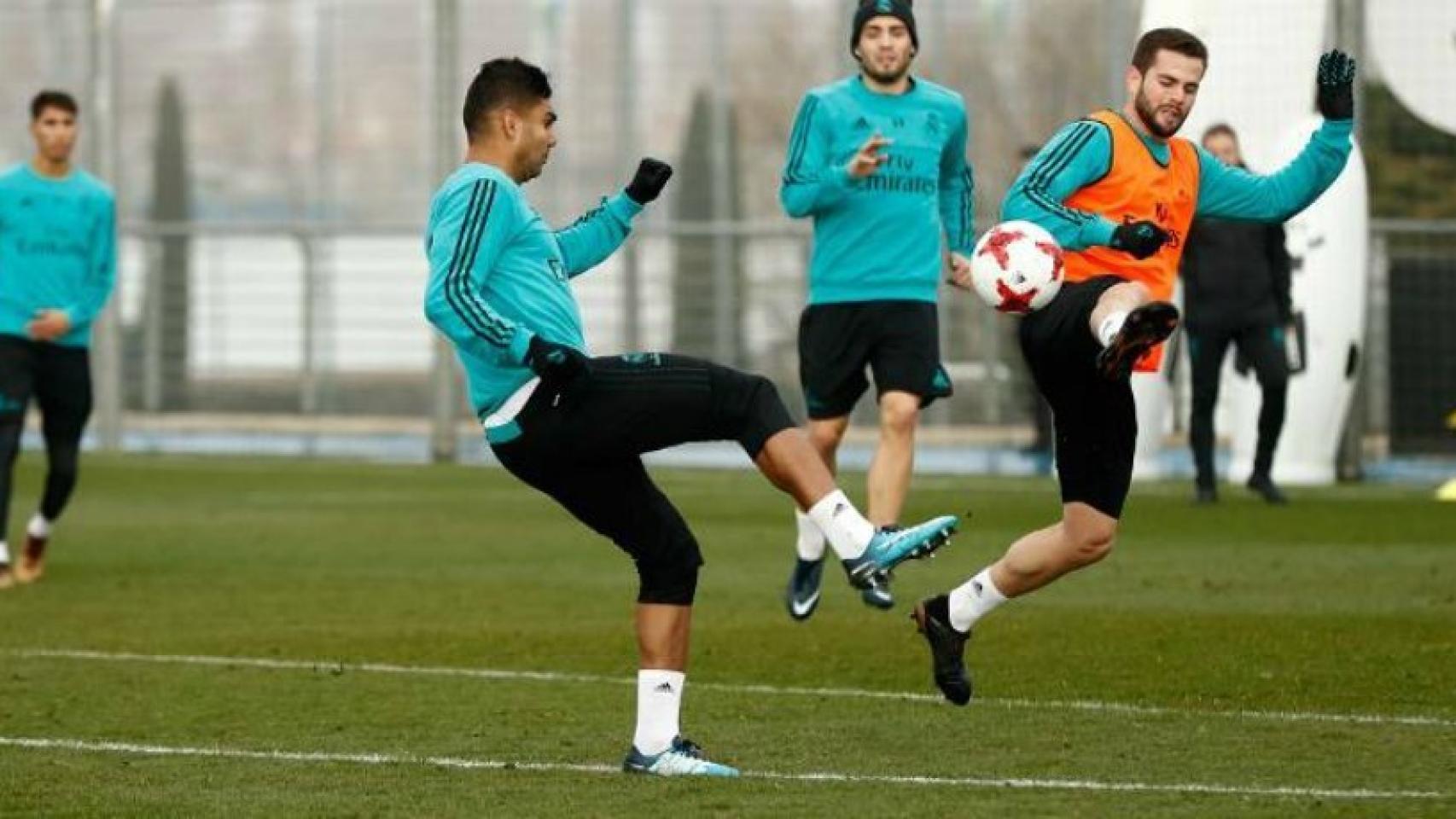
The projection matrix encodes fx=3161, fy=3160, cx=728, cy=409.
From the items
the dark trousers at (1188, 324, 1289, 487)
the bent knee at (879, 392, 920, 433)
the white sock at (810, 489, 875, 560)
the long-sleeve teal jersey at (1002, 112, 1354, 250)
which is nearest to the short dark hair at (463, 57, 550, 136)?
the white sock at (810, 489, 875, 560)

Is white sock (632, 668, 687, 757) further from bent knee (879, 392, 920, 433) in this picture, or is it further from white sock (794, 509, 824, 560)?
bent knee (879, 392, 920, 433)

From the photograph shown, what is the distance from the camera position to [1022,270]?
932cm

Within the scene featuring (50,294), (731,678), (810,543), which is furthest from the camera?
(50,294)

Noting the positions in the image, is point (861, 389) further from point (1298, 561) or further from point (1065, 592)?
point (1298, 561)

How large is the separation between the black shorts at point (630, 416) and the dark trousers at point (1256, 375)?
36.9 feet

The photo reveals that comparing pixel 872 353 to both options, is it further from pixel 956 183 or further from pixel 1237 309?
pixel 1237 309

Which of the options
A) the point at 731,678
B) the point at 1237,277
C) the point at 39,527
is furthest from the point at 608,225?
the point at 1237,277

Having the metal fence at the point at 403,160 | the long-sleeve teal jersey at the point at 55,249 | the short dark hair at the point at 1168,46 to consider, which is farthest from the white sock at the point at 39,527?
the metal fence at the point at 403,160

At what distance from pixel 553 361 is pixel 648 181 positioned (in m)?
1.21

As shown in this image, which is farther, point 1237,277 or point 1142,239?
A: point 1237,277

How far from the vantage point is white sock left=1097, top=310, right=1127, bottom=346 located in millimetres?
8930

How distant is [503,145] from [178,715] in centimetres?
241

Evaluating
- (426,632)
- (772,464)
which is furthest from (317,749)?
(426,632)

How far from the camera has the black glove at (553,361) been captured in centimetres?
802
